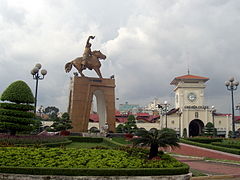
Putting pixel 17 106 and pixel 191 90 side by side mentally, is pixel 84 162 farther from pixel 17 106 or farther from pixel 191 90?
pixel 191 90

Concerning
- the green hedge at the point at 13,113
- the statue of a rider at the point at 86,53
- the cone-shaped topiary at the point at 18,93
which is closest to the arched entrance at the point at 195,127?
the statue of a rider at the point at 86,53

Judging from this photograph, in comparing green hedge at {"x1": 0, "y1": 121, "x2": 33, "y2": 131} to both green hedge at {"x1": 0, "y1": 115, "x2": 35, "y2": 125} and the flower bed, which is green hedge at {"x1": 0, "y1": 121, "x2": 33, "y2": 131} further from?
the flower bed

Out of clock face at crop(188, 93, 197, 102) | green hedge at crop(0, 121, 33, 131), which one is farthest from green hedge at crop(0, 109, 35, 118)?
clock face at crop(188, 93, 197, 102)

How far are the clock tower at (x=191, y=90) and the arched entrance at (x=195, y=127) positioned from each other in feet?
A: 13.4


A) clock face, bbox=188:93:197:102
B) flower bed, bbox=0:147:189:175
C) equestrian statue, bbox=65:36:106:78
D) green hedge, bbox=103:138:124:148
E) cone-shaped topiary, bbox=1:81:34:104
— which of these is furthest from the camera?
clock face, bbox=188:93:197:102

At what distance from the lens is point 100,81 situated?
1218 inches

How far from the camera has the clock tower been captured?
56.1 metres

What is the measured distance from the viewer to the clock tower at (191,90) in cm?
5612

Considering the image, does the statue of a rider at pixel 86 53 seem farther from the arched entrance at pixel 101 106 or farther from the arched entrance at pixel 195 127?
the arched entrance at pixel 195 127

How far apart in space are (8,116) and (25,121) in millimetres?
1114

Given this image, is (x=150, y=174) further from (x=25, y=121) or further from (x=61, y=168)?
(x=25, y=121)

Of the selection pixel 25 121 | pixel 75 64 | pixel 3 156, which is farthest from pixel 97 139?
pixel 3 156

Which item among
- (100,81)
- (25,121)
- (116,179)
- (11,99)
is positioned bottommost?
(116,179)

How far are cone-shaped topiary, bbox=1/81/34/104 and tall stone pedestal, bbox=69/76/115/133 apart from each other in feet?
35.5
